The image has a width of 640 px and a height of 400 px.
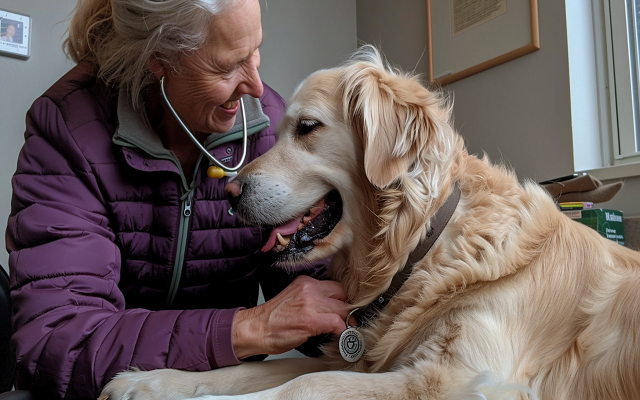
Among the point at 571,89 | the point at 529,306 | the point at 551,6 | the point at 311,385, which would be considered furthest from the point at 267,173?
the point at 551,6

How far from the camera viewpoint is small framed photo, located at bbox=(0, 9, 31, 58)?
212 cm

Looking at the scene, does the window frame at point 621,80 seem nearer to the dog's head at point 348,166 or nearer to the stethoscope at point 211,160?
the dog's head at point 348,166

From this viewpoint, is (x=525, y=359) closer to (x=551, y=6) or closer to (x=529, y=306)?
(x=529, y=306)

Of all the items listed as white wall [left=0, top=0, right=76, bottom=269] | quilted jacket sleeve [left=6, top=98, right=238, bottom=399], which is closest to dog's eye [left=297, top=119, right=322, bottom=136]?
quilted jacket sleeve [left=6, top=98, right=238, bottom=399]

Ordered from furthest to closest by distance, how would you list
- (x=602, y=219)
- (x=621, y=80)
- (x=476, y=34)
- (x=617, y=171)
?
(x=476, y=34) → (x=621, y=80) → (x=617, y=171) → (x=602, y=219)

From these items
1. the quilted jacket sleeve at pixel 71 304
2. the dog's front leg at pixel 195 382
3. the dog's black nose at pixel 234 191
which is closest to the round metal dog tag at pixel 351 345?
the dog's front leg at pixel 195 382

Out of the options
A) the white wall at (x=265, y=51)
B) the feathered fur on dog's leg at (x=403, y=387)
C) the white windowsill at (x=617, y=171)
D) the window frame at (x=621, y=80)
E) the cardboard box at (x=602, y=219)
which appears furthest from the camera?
the white wall at (x=265, y=51)

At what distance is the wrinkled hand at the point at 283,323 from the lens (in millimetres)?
987

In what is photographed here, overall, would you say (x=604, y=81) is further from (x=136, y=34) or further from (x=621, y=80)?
(x=136, y=34)

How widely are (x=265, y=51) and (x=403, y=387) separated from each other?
8.44 feet

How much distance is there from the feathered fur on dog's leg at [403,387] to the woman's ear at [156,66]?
817 millimetres

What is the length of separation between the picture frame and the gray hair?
1.31 meters

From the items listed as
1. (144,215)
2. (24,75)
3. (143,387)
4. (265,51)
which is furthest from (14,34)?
(143,387)

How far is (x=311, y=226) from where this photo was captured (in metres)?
1.18
